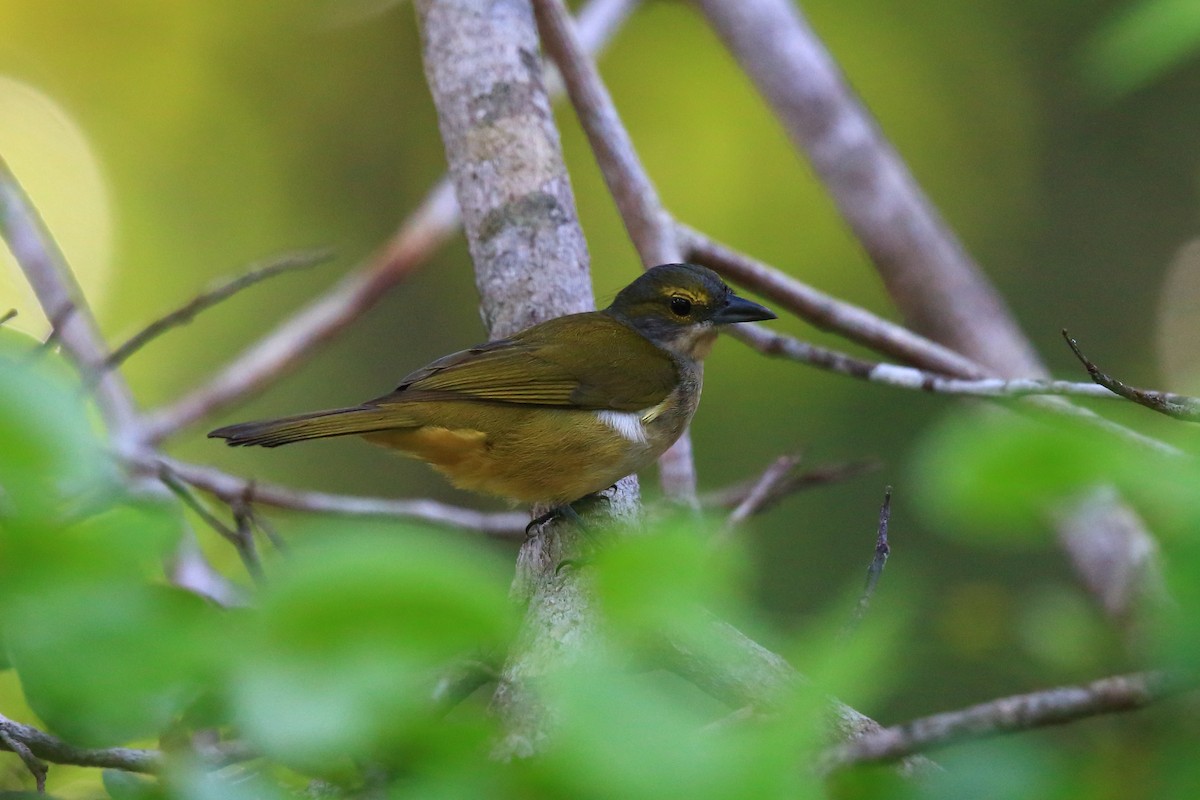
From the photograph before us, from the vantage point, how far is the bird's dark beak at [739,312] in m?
3.88

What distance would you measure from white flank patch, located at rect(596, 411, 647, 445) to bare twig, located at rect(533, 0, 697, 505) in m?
0.34

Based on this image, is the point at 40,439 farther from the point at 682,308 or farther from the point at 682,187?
the point at 682,187

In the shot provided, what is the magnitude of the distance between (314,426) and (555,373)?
79 cm

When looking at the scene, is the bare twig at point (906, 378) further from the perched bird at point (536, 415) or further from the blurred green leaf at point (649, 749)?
the blurred green leaf at point (649, 749)

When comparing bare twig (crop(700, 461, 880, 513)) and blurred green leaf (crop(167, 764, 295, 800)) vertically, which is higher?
blurred green leaf (crop(167, 764, 295, 800))

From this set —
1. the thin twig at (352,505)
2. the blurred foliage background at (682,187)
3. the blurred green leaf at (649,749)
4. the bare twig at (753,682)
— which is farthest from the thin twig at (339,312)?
the blurred green leaf at (649,749)

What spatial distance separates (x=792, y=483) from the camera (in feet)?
12.4

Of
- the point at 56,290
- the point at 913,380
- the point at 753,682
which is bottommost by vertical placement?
the point at 913,380

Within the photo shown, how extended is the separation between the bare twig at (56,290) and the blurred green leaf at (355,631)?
11.6 feet

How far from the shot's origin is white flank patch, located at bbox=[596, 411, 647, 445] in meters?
3.43

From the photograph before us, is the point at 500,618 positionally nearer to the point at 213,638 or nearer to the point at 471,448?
the point at 213,638

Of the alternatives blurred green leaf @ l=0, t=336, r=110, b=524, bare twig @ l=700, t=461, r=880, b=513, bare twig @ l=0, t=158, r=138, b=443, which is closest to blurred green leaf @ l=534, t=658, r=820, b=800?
blurred green leaf @ l=0, t=336, r=110, b=524

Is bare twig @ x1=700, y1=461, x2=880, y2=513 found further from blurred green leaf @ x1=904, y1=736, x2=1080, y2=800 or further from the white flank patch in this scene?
blurred green leaf @ x1=904, y1=736, x2=1080, y2=800

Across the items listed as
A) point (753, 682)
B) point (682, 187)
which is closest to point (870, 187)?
point (753, 682)
